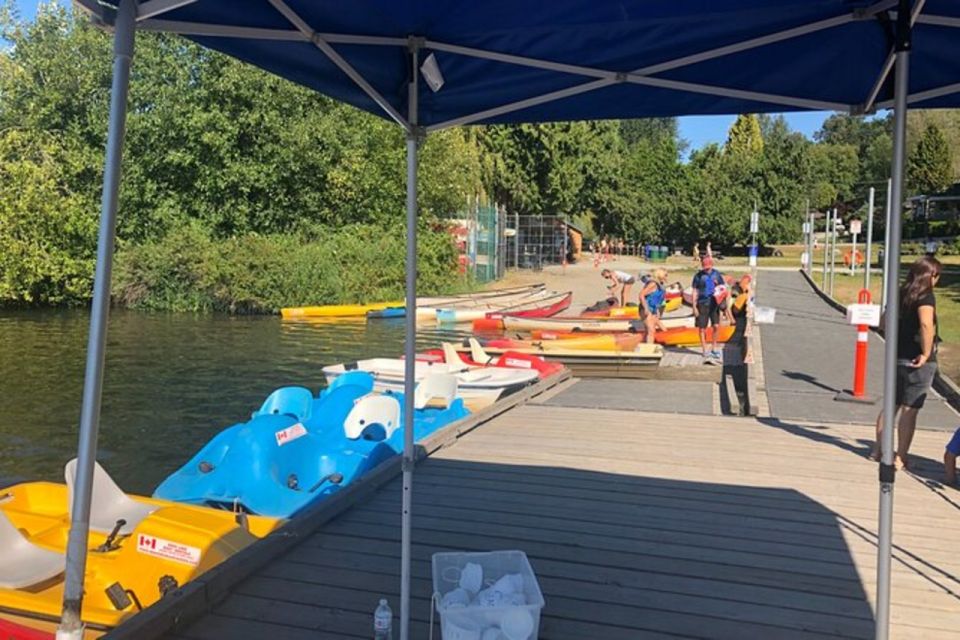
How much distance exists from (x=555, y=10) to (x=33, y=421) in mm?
11156

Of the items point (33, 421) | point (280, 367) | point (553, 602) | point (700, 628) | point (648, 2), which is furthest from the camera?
point (280, 367)

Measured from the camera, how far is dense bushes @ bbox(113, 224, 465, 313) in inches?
1154

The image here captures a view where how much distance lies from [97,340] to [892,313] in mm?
2397

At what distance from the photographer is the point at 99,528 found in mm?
4211

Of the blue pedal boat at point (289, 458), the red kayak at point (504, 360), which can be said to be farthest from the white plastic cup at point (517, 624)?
the red kayak at point (504, 360)

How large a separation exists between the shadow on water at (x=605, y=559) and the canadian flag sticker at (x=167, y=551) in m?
0.35

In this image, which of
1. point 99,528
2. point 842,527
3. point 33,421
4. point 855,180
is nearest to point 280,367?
point 33,421

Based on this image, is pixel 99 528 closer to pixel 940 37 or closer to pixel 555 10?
pixel 555 10

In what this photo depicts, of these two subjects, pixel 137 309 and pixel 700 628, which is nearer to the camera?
pixel 700 628

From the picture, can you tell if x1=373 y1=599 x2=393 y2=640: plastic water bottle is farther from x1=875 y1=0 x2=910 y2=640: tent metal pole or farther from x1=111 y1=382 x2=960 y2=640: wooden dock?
x1=875 y1=0 x2=910 y2=640: tent metal pole

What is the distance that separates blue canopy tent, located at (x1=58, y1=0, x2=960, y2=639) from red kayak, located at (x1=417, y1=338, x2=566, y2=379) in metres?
7.17

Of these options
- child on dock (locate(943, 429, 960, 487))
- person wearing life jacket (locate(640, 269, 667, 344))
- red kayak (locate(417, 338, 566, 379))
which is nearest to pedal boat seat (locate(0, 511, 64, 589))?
child on dock (locate(943, 429, 960, 487))

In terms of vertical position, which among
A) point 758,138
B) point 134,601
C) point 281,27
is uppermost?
point 758,138

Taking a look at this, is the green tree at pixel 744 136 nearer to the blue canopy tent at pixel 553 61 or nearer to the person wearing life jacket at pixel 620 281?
the person wearing life jacket at pixel 620 281
